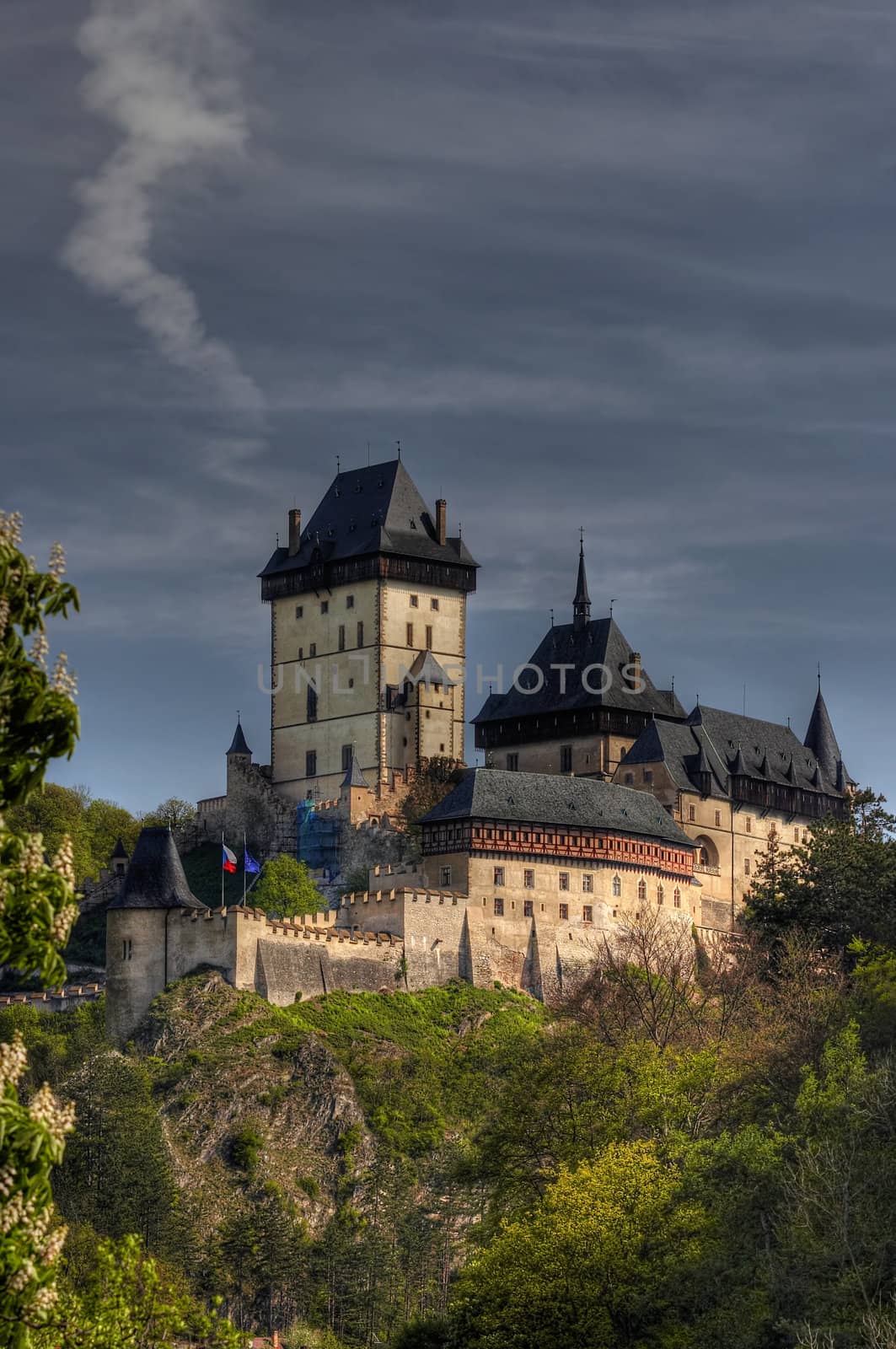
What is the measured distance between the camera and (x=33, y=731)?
76.6 ft

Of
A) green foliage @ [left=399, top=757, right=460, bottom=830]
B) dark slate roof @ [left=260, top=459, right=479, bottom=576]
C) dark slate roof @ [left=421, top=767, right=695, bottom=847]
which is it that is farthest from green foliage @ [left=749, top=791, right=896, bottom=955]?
dark slate roof @ [left=260, top=459, right=479, bottom=576]

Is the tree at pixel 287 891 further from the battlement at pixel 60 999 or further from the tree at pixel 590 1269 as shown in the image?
the tree at pixel 590 1269

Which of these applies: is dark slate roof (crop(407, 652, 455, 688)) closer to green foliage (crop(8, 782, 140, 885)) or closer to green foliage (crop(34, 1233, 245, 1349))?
green foliage (crop(8, 782, 140, 885))

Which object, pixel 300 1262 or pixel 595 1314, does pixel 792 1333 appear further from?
pixel 300 1262

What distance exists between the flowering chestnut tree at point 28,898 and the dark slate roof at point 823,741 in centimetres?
10603

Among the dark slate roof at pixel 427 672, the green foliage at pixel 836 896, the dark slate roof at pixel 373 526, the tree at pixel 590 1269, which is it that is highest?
the dark slate roof at pixel 373 526

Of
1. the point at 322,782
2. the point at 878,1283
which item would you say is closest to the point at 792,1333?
the point at 878,1283

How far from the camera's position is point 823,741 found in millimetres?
130000

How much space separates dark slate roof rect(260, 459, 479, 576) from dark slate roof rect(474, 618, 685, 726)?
24.8ft

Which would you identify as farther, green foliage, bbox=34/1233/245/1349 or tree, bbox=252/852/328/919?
tree, bbox=252/852/328/919

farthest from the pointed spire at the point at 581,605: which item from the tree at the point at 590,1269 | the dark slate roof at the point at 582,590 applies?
the tree at the point at 590,1269

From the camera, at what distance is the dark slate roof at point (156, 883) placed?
9169cm

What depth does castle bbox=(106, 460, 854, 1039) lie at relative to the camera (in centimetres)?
9400

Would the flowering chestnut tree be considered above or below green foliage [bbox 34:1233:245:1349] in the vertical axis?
above
